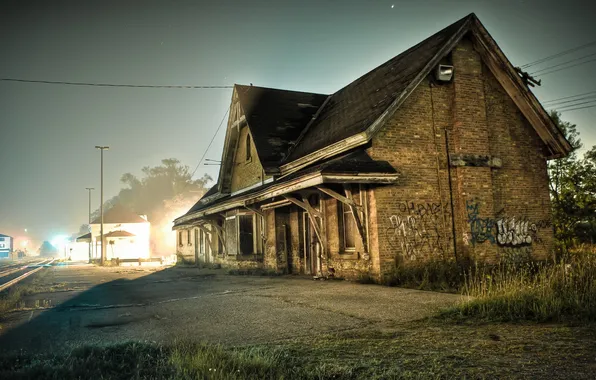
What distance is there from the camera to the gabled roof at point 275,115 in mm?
17281

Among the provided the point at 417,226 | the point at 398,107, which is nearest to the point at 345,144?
the point at 398,107

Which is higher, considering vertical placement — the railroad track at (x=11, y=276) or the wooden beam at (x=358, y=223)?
the wooden beam at (x=358, y=223)

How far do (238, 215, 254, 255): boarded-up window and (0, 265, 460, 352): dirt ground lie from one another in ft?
24.6

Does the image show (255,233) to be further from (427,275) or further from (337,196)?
(427,275)

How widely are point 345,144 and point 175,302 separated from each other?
19.7 feet

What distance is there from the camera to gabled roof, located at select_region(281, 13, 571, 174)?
11930mm

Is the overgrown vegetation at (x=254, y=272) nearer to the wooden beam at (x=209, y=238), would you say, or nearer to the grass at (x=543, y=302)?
the wooden beam at (x=209, y=238)

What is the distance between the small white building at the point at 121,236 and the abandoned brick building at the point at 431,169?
47.4 metres

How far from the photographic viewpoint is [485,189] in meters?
12.3

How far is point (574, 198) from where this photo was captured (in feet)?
63.2

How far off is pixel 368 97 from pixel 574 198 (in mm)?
11333

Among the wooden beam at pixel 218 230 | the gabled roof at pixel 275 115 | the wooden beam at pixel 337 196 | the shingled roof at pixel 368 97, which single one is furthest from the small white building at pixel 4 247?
the wooden beam at pixel 337 196

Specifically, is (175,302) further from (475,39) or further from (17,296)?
(475,39)

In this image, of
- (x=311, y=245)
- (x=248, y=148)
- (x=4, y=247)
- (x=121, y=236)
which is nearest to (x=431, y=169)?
(x=311, y=245)
